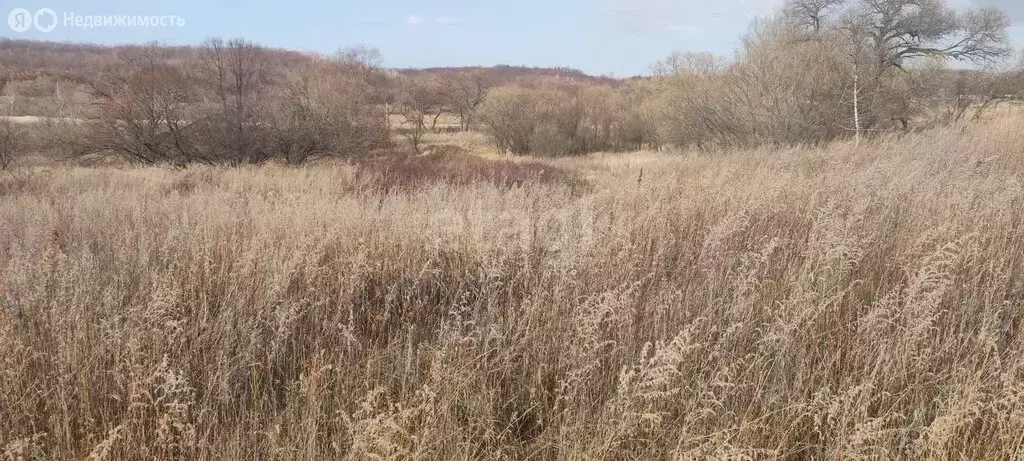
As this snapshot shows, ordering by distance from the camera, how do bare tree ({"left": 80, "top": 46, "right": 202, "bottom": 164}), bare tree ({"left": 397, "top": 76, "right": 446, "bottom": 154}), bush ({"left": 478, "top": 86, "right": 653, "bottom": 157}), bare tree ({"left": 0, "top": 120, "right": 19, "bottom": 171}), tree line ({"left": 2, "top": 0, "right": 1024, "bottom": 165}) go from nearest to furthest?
1. tree line ({"left": 2, "top": 0, "right": 1024, "bottom": 165})
2. bare tree ({"left": 0, "top": 120, "right": 19, "bottom": 171})
3. bare tree ({"left": 80, "top": 46, "right": 202, "bottom": 164})
4. bush ({"left": 478, "top": 86, "right": 653, "bottom": 157})
5. bare tree ({"left": 397, "top": 76, "right": 446, "bottom": 154})

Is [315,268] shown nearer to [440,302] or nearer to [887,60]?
[440,302]

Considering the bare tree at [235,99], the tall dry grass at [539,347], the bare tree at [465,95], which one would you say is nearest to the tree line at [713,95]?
the bare tree at [235,99]

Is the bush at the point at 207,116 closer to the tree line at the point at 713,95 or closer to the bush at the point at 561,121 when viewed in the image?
the tree line at the point at 713,95

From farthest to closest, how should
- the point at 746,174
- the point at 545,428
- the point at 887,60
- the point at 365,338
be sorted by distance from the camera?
1. the point at 887,60
2. the point at 746,174
3. the point at 365,338
4. the point at 545,428

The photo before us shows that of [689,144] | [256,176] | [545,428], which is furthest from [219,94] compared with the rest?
[545,428]

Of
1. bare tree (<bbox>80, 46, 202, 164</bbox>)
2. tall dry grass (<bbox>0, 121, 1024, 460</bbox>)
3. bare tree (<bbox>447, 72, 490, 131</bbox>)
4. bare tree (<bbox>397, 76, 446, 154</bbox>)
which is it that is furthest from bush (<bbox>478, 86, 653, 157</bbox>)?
tall dry grass (<bbox>0, 121, 1024, 460</bbox>)

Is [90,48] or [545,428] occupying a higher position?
[90,48]

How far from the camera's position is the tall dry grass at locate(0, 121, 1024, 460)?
1947 mm

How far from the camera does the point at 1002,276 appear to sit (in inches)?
110

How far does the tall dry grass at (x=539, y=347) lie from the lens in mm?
1947

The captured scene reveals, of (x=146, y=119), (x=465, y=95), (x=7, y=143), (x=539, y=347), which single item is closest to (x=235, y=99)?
(x=146, y=119)

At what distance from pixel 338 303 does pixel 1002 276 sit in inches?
140

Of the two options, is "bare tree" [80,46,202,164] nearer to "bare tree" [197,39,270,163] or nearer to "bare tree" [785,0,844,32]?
"bare tree" [197,39,270,163]

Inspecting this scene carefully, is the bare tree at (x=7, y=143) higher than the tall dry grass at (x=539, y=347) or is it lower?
higher
